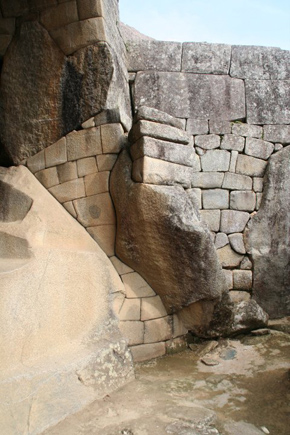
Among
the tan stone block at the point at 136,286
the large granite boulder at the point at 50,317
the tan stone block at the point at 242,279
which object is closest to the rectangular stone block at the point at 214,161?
the tan stone block at the point at 242,279

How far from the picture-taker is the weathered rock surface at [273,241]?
5.29 metres

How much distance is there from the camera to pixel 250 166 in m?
5.51

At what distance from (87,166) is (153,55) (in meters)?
2.26

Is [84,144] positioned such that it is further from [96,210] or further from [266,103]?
[266,103]

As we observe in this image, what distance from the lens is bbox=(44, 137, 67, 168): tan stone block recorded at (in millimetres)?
4297

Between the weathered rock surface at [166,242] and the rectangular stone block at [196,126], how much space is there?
65.7 inches

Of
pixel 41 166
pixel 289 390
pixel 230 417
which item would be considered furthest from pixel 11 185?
pixel 289 390

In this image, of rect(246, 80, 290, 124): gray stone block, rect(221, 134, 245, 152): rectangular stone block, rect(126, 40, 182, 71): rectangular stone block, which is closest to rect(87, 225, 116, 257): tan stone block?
rect(221, 134, 245, 152): rectangular stone block

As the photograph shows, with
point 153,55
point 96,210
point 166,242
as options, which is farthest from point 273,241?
point 153,55

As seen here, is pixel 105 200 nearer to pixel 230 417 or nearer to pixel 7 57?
pixel 7 57

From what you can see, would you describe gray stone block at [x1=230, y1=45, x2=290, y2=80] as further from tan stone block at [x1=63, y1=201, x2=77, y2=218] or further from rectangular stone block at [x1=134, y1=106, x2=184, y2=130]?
tan stone block at [x1=63, y1=201, x2=77, y2=218]

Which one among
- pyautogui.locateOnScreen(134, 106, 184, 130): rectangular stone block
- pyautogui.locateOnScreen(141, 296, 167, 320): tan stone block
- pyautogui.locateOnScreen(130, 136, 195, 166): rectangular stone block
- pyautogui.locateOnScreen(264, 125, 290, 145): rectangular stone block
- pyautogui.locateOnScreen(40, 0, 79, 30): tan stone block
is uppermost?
pyautogui.locateOnScreen(40, 0, 79, 30): tan stone block

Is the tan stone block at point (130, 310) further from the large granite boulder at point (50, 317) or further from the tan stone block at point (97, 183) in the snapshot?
the tan stone block at point (97, 183)

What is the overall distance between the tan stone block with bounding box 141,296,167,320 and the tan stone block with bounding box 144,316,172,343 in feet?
0.16
